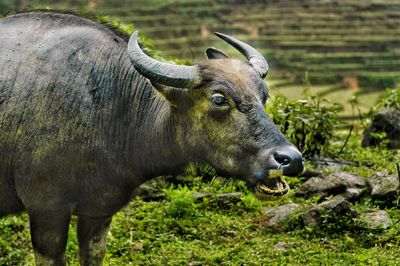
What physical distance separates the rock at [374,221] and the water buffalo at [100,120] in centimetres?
217

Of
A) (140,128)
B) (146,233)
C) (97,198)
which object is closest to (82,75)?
(140,128)

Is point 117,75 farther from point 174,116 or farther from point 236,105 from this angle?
point 236,105

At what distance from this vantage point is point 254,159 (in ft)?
11.2

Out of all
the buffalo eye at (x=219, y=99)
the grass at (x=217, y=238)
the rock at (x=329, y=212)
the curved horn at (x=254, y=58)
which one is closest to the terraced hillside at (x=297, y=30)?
the grass at (x=217, y=238)

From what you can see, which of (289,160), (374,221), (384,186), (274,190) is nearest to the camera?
(289,160)

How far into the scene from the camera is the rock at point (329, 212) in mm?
5516

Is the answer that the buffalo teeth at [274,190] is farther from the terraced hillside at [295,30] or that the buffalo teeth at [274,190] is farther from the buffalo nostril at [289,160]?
the terraced hillside at [295,30]

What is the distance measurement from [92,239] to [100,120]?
0.89 metres

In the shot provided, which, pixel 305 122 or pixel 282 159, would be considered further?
pixel 305 122

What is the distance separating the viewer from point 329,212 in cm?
551

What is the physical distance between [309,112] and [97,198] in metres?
4.31

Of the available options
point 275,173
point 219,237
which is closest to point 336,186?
point 219,237

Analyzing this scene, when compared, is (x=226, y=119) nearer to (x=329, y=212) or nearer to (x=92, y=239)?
(x=92, y=239)

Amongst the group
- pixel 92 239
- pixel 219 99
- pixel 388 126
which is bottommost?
pixel 388 126
